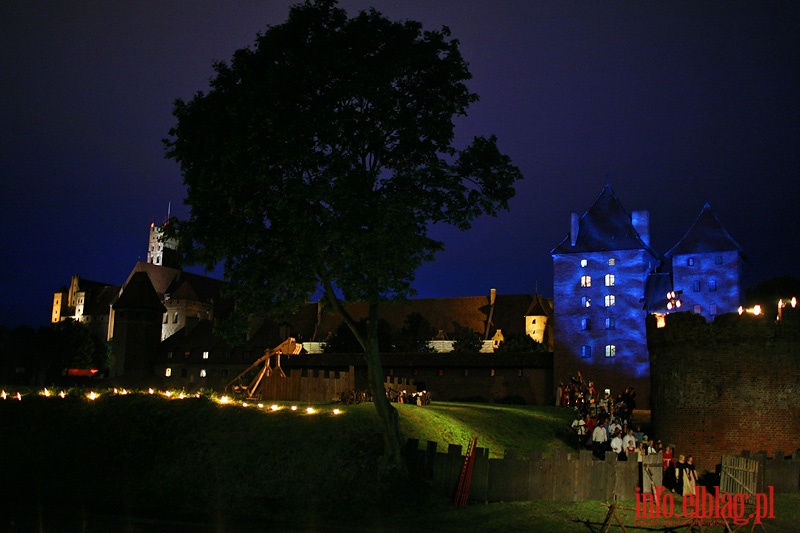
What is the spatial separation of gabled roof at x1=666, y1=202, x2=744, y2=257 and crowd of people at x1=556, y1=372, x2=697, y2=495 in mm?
24932

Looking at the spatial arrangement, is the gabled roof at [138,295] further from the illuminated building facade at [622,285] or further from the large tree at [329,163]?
the large tree at [329,163]

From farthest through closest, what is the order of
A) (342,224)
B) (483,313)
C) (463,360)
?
(483,313) < (463,360) < (342,224)

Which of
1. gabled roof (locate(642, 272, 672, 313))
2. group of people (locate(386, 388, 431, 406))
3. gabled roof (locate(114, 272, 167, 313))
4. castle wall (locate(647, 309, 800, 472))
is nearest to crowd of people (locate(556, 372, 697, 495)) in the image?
castle wall (locate(647, 309, 800, 472))

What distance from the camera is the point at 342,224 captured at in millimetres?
19938

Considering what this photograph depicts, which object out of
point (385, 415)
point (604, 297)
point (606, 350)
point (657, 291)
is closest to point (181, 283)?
point (604, 297)

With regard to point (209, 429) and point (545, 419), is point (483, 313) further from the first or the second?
point (209, 429)

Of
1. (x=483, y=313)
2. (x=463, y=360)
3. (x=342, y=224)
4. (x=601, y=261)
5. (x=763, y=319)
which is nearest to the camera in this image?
(x=342, y=224)

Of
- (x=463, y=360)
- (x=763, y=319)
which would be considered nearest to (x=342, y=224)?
(x=763, y=319)

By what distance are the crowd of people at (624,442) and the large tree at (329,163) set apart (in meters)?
7.30

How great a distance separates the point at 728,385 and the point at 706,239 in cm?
3721

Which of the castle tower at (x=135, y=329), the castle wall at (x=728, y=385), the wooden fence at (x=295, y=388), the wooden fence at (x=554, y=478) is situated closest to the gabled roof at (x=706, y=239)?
the castle wall at (x=728, y=385)

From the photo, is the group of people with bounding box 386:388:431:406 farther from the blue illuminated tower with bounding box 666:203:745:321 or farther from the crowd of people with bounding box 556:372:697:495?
the blue illuminated tower with bounding box 666:203:745:321

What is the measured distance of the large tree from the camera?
20156mm

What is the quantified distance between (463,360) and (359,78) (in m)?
38.1
